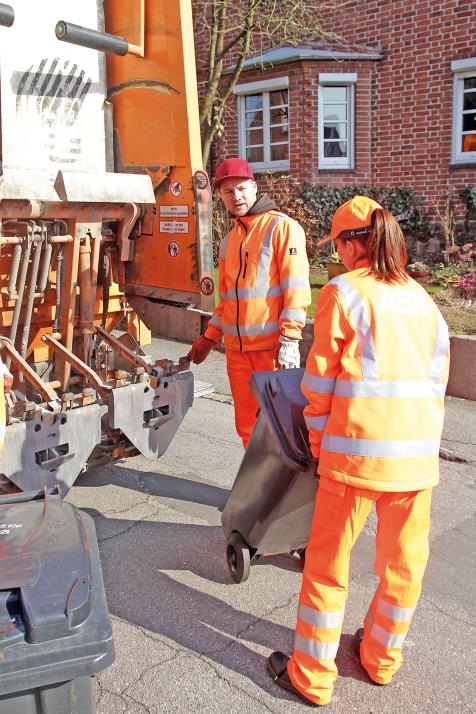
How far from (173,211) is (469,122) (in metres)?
8.58

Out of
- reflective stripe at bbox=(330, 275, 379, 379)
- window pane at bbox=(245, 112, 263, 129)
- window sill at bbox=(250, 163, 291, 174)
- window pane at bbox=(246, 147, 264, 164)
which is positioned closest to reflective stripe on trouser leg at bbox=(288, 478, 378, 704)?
reflective stripe at bbox=(330, 275, 379, 379)

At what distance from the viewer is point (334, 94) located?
12.6 m

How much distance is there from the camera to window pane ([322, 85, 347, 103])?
494 inches

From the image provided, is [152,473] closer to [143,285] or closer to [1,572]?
[143,285]

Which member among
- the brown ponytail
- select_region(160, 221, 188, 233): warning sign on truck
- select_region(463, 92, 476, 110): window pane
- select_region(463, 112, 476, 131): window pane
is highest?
select_region(463, 92, 476, 110): window pane

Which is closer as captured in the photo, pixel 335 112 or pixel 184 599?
pixel 184 599

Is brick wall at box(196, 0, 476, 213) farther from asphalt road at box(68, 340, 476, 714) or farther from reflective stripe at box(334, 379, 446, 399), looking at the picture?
reflective stripe at box(334, 379, 446, 399)

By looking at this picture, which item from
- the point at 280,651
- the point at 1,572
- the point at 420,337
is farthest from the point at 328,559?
the point at 1,572

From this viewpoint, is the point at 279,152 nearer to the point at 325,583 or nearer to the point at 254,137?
the point at 254,137

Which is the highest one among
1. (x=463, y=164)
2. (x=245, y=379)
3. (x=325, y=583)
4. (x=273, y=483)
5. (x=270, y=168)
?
(x=270, y=168)

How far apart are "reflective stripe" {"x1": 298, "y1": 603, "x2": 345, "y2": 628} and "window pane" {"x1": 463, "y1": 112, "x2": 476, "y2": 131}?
10470 mm

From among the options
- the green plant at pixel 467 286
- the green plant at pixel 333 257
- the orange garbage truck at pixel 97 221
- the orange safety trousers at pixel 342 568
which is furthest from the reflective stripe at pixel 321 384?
the green plant at pixel 333 257

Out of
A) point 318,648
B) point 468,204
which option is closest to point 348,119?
point 468,204

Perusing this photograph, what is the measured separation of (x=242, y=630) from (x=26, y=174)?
2375 mm
